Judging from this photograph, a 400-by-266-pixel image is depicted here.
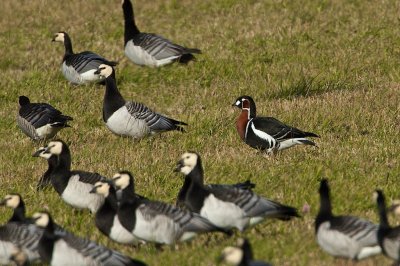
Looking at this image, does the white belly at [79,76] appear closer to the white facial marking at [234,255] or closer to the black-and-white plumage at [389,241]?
the black-and-white plumage at [389,241]

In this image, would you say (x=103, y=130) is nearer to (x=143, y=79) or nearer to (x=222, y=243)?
(x=143, y=79)

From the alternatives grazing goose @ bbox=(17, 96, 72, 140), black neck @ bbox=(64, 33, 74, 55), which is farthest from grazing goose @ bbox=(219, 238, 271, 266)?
black neck @ bbox=(64, 33, 74, 55)

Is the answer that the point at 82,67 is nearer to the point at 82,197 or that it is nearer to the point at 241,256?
the point at 82,197

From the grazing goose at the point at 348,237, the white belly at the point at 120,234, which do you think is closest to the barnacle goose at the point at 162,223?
the white belly at the point at 120,234

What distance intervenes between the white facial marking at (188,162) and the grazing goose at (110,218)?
92 cm

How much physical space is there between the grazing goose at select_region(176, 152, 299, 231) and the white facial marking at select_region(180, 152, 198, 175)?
4.9 inches

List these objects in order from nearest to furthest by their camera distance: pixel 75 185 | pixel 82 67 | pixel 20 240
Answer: pixel 20 240
pixel 75 185
pixel 82 67

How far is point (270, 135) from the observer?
47.2 feet

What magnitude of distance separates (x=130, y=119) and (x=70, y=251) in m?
6.85

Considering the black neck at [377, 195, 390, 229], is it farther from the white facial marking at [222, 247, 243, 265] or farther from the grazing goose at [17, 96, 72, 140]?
the grazing goose at [17, 96, 72, 140]

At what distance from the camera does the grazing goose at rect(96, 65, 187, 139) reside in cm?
1627

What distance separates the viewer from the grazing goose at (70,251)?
30.8ft

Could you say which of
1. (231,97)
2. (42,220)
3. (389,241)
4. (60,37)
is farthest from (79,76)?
(389,241)

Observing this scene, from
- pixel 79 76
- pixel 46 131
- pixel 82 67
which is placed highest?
pixel 82 67
